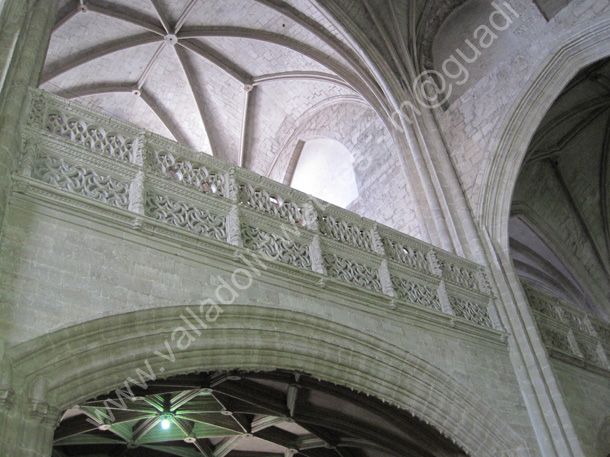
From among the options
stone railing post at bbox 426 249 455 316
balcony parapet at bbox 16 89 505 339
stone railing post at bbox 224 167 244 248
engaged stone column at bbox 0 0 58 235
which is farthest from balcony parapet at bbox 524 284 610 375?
engaged stone column at bbox 0 0 58 235

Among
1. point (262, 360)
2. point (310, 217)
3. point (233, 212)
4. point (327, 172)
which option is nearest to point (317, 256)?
point (310, 217)

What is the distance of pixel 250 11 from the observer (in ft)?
43.0

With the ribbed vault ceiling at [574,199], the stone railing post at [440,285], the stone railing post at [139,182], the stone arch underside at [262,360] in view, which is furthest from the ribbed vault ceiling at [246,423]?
the ribbed vault ceiling at [574,199]

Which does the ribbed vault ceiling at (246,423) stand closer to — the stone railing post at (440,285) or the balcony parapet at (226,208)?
the stone railing post at (440,285)

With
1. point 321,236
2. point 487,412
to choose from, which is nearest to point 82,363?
point 321,236

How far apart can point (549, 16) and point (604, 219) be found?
→ 6033 millimetres

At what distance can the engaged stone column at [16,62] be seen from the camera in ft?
17.8

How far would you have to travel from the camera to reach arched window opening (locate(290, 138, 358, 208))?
13859 millimetres

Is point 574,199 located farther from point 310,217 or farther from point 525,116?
point 310,217

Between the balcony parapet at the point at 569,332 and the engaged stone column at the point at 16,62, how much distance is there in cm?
754

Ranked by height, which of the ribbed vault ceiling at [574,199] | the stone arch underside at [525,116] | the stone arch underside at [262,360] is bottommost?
the stone arch underside at [262,360]

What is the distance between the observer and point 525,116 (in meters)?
10.7

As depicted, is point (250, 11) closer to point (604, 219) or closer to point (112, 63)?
point (112, 63)

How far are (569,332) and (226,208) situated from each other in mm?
6338
